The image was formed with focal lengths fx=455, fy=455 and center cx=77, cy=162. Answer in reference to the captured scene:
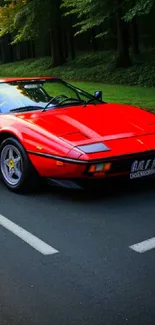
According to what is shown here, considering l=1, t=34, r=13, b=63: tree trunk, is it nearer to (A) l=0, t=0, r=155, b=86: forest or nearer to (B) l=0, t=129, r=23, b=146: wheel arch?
(A) l=0, t=0, r=155, b=86: forest

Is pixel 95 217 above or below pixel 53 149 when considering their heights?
below

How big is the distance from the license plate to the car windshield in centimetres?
162

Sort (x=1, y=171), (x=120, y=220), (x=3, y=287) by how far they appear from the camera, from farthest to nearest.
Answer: (x=1, y=171)
(x=120, y=220)
(x=3, y=287)

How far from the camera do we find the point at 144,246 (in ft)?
12.0

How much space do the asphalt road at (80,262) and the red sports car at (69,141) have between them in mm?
316

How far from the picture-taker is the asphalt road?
276 centimetres

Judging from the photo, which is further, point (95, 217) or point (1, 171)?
point (1, 171)

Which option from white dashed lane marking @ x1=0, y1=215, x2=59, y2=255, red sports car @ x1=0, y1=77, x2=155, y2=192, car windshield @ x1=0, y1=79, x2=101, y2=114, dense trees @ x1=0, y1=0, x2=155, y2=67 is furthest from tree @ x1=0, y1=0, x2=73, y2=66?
white dashed lane marking @ x1=0, y1=215, x2=59, y2=255

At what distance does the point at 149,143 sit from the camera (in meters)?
4.88

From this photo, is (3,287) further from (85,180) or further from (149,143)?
(149,143)

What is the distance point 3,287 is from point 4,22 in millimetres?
26236

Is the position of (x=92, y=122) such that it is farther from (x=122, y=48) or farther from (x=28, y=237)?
(x=122, y=48)

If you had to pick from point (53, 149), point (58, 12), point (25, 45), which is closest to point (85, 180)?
point (53, 149)

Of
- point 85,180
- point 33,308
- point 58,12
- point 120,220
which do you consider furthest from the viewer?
point 58,12
